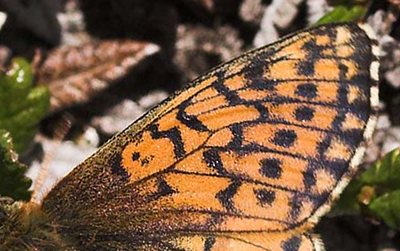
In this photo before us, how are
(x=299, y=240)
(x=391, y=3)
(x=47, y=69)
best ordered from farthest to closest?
1. (x=47, y=69)
2. (x=391, y=3)
3. (x=299, y=240)

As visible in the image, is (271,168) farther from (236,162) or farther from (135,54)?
(135,54)

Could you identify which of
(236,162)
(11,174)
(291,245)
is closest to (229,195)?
(236,162)

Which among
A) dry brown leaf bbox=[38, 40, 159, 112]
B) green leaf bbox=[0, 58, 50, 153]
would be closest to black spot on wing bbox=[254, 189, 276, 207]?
green leaf bbox=[0, 58, 50, 153]

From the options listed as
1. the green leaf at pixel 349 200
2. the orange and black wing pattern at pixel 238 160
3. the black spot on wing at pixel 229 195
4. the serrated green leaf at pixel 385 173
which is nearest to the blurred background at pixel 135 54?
the green leaf at pixel 349 200

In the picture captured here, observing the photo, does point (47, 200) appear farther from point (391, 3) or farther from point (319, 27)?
point (391, 3)

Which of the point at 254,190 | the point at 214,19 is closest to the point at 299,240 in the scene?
the point at 254,190

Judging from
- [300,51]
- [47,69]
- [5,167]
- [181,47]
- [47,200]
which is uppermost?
[181,47]

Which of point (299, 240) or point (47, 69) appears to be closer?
point (299, 240)
